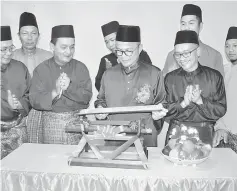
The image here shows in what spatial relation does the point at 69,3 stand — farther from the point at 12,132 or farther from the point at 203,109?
the point at 203,109

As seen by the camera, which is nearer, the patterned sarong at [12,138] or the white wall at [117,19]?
the white wall at [117,19]

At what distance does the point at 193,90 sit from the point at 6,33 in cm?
213

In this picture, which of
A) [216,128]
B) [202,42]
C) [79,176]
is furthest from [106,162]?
[202,42]

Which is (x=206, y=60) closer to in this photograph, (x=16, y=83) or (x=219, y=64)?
(x=219, y=64)

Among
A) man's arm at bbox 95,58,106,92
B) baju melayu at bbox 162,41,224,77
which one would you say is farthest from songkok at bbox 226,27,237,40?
man's arm at bbox 95,58,106,92

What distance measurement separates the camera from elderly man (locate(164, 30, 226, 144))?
303cm

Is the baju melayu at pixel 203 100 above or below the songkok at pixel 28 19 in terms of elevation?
below

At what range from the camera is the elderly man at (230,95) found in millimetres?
3162

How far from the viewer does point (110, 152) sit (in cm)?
239

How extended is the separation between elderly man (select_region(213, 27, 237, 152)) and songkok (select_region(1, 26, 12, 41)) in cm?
237

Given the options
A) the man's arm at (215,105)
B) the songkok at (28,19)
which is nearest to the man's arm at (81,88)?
the songkok at (28,19)

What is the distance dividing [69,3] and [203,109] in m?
1.85

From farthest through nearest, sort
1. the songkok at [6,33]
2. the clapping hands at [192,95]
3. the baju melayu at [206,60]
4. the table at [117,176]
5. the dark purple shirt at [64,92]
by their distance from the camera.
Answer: the songkok at [6,33]
the dark purple shirt at [64,92]
the baju melayu at [206,60]
the clapping hands at [192,95]
the table at [117,176]

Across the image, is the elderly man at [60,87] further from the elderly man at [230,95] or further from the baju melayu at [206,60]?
the elderly man at [230,95]
